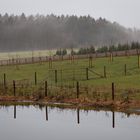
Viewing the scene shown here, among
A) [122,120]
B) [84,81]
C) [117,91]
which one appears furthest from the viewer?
[84,81]

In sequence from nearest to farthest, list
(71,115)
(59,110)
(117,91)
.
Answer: (71,115)
(59,110)
(117,91)

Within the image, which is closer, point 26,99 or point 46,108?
point 46,108

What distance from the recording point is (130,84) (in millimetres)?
46375

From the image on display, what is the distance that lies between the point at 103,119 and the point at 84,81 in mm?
22376

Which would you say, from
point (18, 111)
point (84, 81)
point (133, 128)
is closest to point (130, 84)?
point (84, 81)

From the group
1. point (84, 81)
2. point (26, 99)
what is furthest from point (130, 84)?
point (26, 99)

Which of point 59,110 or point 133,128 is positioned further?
point 59,110

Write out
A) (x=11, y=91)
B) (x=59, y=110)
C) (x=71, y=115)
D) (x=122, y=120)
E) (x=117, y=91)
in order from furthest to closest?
(x=11, y=91), (x=117, y=91), (x=59, y=110), (x=71, y=115), (x=122, y=120)

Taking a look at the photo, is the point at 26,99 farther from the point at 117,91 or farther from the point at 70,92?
the point at 117,91

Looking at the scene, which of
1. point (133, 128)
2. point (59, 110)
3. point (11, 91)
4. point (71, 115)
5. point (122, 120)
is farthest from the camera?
point (11, 91)

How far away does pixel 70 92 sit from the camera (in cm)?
3944

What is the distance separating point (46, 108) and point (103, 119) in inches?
280

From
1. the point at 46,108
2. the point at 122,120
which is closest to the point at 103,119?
the point at 122,120

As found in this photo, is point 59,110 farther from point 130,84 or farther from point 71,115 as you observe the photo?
point 130,84
